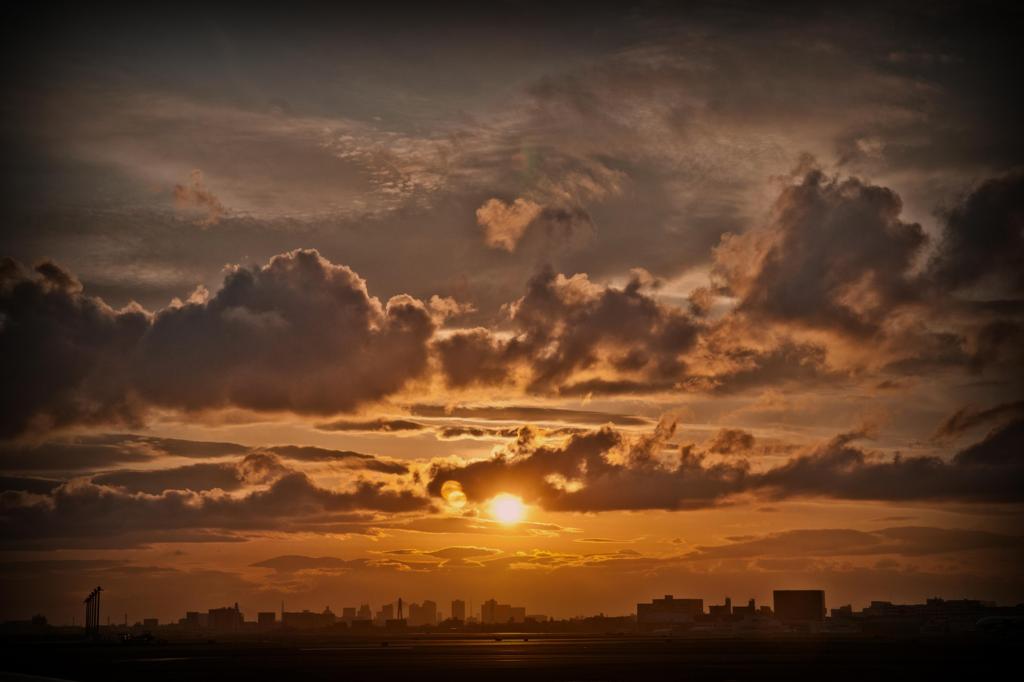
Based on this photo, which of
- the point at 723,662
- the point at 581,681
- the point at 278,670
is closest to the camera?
the point at 581,681

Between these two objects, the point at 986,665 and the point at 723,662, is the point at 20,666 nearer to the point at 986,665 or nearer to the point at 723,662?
the point at 723,662

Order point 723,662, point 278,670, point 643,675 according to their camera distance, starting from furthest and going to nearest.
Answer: point 723,662 → point 278,670 → point 643,675

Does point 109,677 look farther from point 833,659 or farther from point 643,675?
point 833,659

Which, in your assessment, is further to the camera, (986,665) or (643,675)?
(986,665)

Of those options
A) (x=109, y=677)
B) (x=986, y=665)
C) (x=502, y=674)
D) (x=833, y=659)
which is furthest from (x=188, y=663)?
(x=986, y=665)

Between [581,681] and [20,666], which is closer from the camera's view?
[581,681]

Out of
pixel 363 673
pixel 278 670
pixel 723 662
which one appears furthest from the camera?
pixel 723 662

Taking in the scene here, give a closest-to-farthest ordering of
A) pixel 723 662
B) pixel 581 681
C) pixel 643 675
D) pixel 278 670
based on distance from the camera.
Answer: pixel 581 681
pixel 643 675
pixel 278 670
pixel 723 662

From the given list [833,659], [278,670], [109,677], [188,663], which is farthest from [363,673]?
[833,659]
